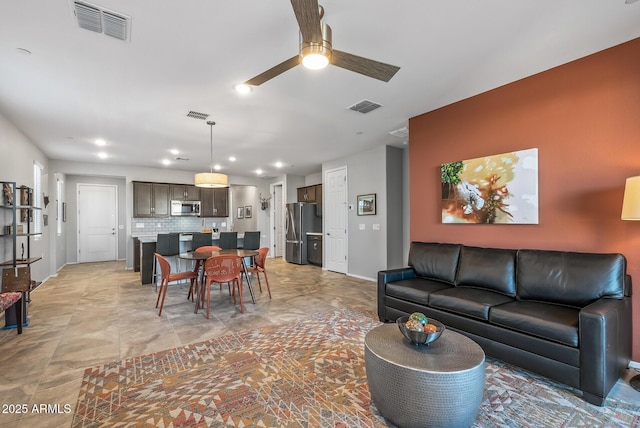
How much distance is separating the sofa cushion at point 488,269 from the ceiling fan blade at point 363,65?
2.17 m

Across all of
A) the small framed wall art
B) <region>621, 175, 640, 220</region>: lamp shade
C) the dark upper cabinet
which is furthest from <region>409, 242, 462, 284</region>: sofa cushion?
the dark upper cabinet

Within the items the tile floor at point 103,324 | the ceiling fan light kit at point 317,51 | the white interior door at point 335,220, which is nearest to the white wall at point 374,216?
the white interior door at point 335,220

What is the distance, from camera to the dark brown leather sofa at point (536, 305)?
200 cm

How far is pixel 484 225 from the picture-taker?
3.51 m

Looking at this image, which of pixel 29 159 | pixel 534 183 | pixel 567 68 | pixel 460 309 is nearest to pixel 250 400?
pixel 460 309

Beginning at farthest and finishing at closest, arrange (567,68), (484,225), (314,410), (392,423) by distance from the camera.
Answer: (484,225) < (567,68) < (314,410) < (392,423)

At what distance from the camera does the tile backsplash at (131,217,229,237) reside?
7.78 m

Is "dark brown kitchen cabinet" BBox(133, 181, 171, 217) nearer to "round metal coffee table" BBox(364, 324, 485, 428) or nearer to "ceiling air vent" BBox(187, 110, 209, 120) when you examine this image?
"ceiling air vent" BBox(187, 110, 209, 120)

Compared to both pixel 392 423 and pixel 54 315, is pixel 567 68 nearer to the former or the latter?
pixel 392 423

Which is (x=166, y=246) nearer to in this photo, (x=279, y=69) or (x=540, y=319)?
(x=279, y=69)

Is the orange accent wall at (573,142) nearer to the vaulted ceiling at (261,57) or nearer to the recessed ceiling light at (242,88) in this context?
the vaulted ceiling at (261,57)

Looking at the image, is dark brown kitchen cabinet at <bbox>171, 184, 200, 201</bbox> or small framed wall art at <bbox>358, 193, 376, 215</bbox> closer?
small framed wall art at <bbox>358, 193, 376, 215</bbox>

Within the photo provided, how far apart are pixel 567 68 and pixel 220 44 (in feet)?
10.7

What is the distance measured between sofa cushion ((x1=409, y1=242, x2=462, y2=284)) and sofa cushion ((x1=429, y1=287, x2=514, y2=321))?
382 mm
